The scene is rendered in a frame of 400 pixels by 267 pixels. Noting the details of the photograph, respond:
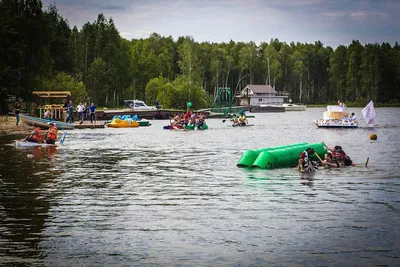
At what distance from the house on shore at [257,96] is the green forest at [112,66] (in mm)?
4080

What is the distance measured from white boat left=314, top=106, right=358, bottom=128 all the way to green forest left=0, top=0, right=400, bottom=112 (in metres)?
34.9

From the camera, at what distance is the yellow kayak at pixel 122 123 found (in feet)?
240

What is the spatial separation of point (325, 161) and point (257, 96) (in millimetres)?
151542

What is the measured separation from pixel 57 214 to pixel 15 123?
4750cm

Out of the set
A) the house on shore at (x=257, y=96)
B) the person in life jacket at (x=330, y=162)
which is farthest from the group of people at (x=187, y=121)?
the house on shore at (x=257, y=96)

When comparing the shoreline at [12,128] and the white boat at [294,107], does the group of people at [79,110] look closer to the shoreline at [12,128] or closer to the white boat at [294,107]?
the shoreline at [12,128]

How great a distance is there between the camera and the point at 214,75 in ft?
603

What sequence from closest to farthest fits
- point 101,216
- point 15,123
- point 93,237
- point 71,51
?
point 93,237 → point 101,216 → point 15,123 → point 71,51

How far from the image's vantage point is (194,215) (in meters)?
18.1

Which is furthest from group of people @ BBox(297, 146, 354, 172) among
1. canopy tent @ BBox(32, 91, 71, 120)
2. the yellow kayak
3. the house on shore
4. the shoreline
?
the house on shore

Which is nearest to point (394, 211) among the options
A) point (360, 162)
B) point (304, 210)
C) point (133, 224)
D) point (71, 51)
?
point (304, 210)

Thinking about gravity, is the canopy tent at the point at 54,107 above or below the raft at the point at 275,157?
above

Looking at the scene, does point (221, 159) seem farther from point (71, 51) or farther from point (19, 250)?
point (71, 51)

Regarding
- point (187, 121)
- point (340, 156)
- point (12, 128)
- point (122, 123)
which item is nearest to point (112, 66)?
point (122, 123)
